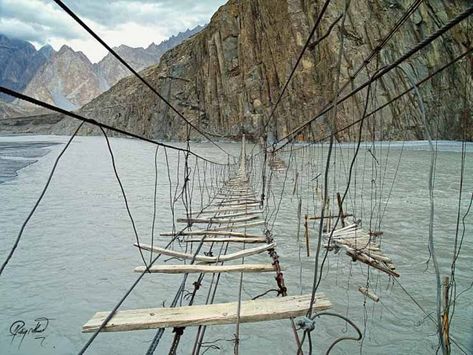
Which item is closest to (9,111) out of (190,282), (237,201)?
(237,201)

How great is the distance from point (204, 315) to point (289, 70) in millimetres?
30456

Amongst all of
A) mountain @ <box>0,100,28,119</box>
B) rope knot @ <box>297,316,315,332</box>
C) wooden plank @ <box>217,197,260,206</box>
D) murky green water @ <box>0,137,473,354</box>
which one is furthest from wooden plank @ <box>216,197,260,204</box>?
mountain @ <box>0,100,28,119</box>

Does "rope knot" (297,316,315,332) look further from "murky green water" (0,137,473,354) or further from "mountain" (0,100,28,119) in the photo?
"mountain" (0,100,28,119)

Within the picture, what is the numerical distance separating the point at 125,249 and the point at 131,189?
5294mm

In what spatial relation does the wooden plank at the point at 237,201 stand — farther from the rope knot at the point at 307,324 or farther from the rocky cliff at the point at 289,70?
the rocky cliff at the point at 289,70

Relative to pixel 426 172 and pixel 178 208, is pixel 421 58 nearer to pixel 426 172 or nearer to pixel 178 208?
pixel 426 172

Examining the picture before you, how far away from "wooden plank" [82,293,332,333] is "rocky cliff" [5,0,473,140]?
18.7 m

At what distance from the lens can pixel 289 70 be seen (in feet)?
98.7

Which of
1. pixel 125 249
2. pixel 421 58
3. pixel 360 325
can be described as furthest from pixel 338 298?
pixel 421 58

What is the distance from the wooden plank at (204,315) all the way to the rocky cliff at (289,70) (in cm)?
1873

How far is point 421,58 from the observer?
84.4ft

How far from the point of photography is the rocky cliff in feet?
81.4

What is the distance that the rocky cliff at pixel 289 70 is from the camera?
81.4ft

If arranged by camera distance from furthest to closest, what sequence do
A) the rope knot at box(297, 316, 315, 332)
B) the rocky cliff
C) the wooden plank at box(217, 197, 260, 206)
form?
the rocky cliff, the wooden plank at box(217, 197, 260, 206), the rope knot at box(297, 316, 315, 332)
